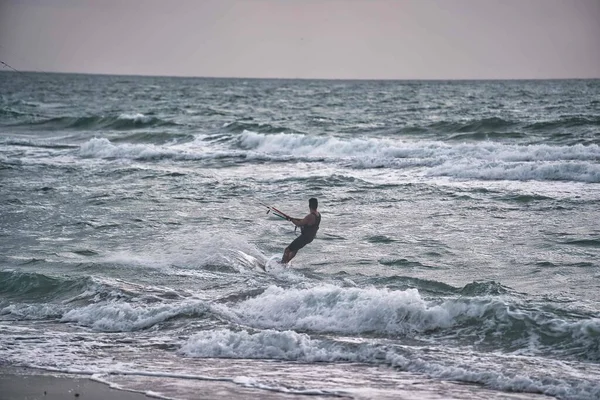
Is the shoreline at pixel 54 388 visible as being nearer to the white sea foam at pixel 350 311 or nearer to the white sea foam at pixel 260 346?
the white sea foam at pixel 260 346

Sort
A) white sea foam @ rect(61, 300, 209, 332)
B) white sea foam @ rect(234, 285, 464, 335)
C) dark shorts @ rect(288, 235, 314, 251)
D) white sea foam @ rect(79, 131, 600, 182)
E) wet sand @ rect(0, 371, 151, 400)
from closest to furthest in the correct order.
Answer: wet sand @ rect(0, 371, 151, 400)
white sea foam @ rect(234, 285, 464, 335)
white sea foam @ rect(61, 300, 209, 332)
dark shorts @ rect(288, 235, 314, 251)
white sea foam @ rect(79, 131, 600, 182)

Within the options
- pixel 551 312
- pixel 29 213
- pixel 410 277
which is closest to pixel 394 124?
pixel 29 213

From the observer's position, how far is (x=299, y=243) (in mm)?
14992

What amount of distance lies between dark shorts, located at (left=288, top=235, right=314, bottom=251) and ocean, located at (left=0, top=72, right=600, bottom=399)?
0.39 meters

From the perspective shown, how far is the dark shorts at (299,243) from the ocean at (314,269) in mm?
388

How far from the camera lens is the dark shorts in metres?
14.9

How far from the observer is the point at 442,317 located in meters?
11.0

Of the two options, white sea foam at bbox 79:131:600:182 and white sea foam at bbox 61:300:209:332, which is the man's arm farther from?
white sea foam at bbox 79:131:600:182

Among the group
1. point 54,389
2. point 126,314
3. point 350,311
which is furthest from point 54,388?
point 350,311

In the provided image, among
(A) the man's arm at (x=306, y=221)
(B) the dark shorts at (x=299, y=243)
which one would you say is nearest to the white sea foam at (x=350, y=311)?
(B) the dark shorts at (x=299, y=243)

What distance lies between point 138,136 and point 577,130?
17831mm

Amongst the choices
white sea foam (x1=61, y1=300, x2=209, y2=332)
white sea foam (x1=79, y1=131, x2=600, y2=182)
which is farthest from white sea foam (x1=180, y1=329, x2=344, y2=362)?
white sea foam (x1=79, y1=131, x2=600, y2=182)

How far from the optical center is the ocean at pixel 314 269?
31.0ft

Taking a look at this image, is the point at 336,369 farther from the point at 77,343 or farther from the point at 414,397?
the point at 77,343
